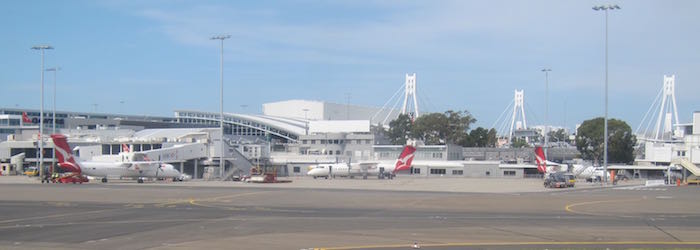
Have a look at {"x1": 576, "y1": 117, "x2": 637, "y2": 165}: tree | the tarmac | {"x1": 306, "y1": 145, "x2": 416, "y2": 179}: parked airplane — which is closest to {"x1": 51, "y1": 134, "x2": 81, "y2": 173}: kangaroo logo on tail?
the tarmac

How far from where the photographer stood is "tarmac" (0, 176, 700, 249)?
62.4 feet

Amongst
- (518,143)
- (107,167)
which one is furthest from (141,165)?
(518,143)

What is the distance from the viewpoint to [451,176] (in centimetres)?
9119

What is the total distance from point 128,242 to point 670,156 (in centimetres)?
9968

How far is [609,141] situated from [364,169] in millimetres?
55804

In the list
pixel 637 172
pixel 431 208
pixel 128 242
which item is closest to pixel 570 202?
pixel 431 208

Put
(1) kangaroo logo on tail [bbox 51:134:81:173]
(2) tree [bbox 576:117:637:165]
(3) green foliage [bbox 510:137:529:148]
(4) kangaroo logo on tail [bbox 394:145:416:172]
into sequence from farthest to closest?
(3) green foliage [bbox 510:137:529:148], (2) tree [bbox 576:117:637:165], (4) kangaroo logo on tail [bbox 394:145:416:172], (1) kangaroo logo on tail [bbox 51:134:81:173]

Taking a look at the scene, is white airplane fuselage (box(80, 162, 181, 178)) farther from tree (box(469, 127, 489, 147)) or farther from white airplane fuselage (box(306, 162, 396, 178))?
tree (box(469, 127, 489, 147))

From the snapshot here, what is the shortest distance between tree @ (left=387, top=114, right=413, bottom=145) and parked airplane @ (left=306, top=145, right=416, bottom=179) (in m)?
53.0

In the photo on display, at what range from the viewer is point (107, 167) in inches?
2532

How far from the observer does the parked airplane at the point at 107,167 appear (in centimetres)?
6144

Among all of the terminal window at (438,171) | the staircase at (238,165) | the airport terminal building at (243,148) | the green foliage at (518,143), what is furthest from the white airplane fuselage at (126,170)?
the green foliage at (518,143)

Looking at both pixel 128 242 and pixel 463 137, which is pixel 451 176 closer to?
pixel 463 137

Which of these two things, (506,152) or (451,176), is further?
(506,152)
